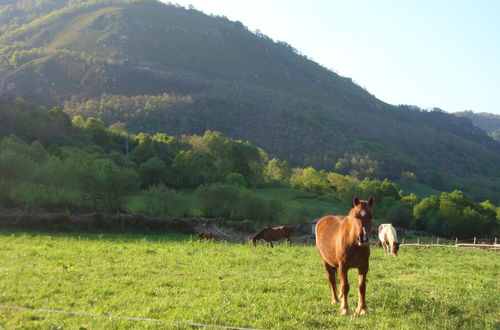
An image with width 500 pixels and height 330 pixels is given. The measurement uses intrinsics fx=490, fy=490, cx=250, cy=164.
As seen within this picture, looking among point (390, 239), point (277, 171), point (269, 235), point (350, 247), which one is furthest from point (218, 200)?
point (277, 171)

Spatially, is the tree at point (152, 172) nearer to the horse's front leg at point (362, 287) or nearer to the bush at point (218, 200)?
the bush at point (218, 200)

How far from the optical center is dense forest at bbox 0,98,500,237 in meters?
49.5

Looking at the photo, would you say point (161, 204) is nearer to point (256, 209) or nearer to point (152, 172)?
point (256, 209)

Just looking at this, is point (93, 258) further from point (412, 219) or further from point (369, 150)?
point (369, 150)

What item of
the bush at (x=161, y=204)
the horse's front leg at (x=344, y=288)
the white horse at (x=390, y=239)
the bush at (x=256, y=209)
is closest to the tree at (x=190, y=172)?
the bush at (x=256, y=209)

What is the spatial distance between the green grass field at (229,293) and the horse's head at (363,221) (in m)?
1.55

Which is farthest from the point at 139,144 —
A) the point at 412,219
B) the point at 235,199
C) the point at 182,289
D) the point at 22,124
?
the point at 182,289

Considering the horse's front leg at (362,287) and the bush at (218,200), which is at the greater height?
the horse's front leg at (362,287)

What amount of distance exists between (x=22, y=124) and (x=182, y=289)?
84.5 m

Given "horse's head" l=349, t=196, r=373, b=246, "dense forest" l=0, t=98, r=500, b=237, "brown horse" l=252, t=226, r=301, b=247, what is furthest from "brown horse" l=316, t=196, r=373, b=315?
"dense forest" l=0, t=98, r=500, b=237

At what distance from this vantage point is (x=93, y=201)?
52.4 metres

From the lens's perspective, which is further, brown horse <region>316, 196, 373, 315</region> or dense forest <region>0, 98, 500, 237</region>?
dense forest <region>0, 98, 500, 237</region>

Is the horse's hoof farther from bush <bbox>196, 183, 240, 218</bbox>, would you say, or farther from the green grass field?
bush <bbox>196, 183, 240, 218</bbox>

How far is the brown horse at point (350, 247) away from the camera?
9.08 metres
